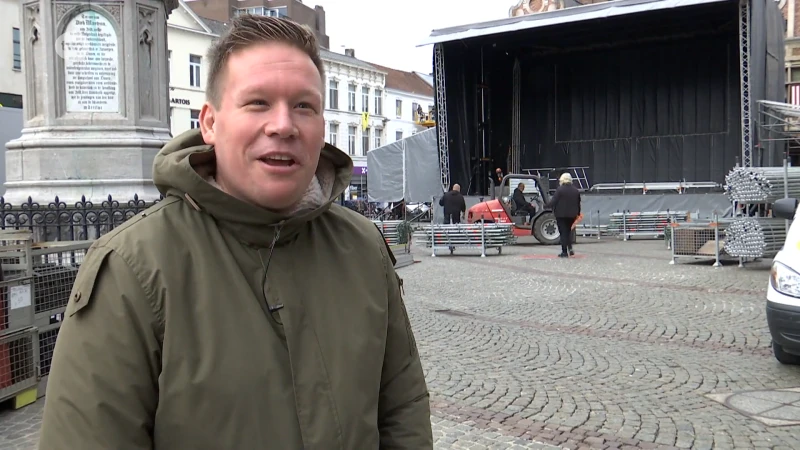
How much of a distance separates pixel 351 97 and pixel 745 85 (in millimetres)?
32689

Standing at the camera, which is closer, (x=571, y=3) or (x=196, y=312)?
(x=196, y=312)

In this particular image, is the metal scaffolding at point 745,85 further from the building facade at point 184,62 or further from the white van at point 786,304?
the building facade at point 184,62

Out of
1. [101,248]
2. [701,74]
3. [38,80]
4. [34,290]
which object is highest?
[701,74]

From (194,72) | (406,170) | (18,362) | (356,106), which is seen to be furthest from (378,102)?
(18,362)

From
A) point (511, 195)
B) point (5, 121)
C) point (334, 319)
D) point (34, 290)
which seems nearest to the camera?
point (334, 319)

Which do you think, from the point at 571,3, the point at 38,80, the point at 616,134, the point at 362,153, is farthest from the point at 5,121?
the point at 362,153

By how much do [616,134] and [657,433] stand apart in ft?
84.2

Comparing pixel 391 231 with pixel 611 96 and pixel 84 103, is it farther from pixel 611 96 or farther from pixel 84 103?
pixel 611 96

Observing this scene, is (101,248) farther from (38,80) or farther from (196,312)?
(38,80)

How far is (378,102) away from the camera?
174ft

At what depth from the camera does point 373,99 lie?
5197 centimetres

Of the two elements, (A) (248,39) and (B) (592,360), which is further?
(B) (592,360)

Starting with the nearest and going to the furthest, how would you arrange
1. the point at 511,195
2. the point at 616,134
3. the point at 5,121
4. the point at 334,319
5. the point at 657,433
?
1. the point at 334,319
2. the point at 657,433
3. the point at 5,121
4. the point at 511,195
5. the point at 616,134

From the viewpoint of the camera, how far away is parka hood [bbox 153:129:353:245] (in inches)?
55.8
